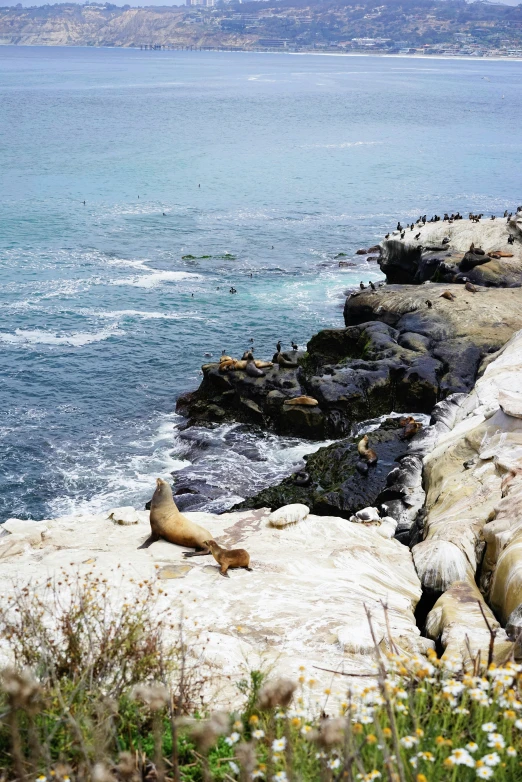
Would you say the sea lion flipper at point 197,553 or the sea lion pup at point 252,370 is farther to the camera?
the sea lion pup at point 252,370

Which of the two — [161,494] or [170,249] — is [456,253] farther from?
[161,494]

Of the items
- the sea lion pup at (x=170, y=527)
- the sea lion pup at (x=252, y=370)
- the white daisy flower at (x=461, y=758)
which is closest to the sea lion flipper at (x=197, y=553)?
the sea lion pup at (x=170, y=527)

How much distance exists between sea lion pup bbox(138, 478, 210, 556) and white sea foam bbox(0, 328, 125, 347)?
73.0 ft

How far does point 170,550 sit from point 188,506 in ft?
30.0

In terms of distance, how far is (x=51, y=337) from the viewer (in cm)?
3456

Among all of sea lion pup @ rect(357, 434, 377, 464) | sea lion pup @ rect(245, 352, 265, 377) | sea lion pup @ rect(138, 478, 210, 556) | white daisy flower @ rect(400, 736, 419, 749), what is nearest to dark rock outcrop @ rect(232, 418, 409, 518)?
sea lion pup @ rect(357, 434, 377, 464)

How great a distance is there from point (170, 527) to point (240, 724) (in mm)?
7239

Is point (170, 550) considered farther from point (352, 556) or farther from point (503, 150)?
point (503, 150)

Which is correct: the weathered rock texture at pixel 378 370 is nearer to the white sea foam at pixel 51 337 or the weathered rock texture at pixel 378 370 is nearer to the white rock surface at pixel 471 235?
the white rock surface at pixel 471 235

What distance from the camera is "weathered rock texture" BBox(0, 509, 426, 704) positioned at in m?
8.80

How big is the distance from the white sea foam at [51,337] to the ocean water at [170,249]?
0.35ft

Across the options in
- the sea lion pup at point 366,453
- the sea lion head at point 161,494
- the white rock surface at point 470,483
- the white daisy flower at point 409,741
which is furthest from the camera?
the sea lion pup at point 366,453

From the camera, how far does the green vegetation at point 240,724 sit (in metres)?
4.54

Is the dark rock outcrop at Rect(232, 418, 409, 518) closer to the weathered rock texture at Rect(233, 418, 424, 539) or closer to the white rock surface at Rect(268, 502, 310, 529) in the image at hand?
the weathered rock texture at Rect(233, 418, 424, 539)
